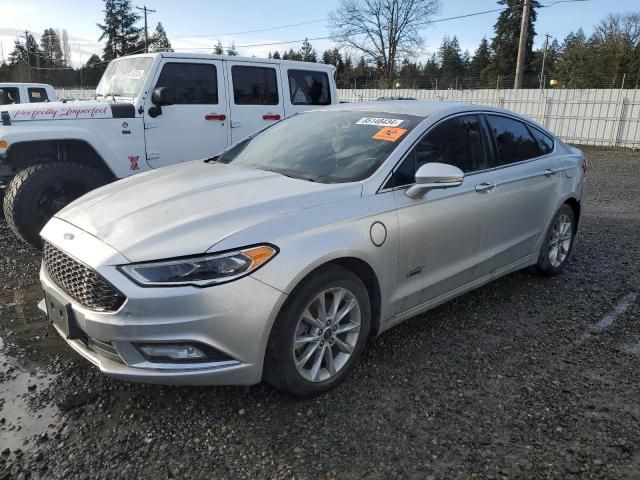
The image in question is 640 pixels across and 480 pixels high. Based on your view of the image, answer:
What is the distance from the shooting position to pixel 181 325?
2289 mm

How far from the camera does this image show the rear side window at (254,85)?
666cm

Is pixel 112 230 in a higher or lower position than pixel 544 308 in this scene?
higher

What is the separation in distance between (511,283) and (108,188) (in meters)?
3.52

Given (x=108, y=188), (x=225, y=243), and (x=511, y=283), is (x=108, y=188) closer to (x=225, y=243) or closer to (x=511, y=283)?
(x=225, y=243)

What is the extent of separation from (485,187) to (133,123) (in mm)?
4094

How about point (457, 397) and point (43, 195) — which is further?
point (43, 195)

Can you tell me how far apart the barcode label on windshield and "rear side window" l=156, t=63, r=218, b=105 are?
11.0 feet

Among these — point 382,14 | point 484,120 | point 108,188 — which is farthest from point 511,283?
point 382,14

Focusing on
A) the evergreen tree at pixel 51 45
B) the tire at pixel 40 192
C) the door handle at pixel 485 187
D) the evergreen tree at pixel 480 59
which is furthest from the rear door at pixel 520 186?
the evergreen tree at pixel 51 45

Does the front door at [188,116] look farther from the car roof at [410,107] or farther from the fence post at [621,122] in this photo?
the fence post at [621,122]

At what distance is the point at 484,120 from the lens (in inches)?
153

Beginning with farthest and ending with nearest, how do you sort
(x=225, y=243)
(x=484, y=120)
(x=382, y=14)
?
(x=382, y=14) < (x=484, y=120) < (x=225, y=243)

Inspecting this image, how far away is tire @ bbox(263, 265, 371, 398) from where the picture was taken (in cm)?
251

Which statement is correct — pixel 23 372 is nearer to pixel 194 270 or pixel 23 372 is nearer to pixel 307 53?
pixel 194 270
